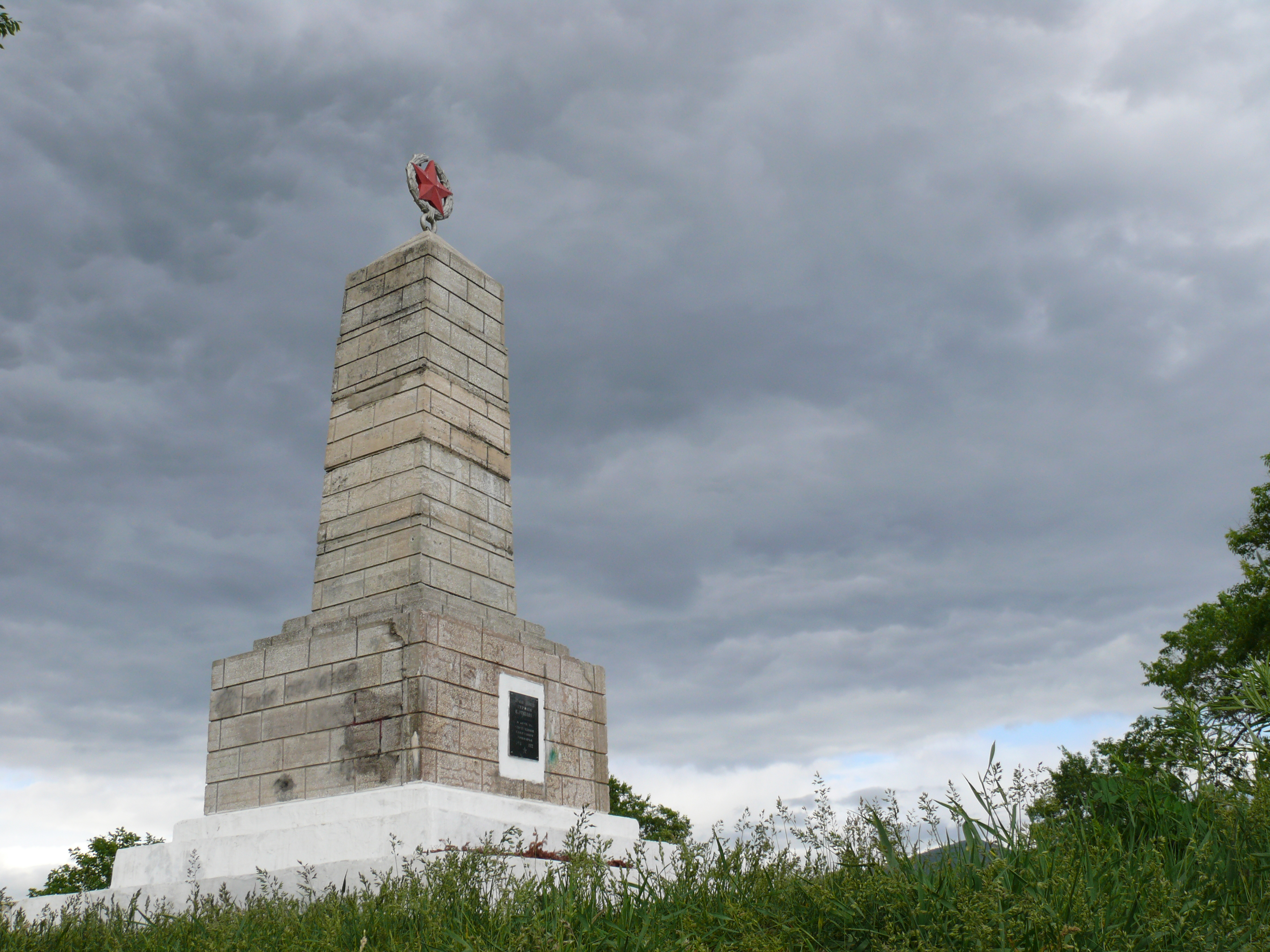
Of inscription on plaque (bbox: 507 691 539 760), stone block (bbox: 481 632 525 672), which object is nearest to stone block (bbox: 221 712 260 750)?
stone block (bbox: 481 632 525 672)

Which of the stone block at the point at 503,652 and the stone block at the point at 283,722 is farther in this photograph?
the stone block at the point at 503,652

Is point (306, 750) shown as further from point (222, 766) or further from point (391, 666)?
point (391, 666)

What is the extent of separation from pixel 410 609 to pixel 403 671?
0.63 m

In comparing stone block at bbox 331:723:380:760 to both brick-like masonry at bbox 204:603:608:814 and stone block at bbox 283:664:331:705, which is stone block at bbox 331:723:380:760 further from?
stone block at bbox 283:664:331:705

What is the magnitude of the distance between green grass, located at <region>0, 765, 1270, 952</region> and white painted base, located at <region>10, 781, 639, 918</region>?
229 centimetres

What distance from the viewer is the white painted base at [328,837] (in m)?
8.29

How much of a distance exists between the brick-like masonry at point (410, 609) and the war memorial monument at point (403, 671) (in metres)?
0.02

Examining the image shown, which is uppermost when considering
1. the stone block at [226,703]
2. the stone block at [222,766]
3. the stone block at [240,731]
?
the stone block at [226,703]

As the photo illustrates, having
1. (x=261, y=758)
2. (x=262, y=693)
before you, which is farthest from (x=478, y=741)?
(x=262, y=693)

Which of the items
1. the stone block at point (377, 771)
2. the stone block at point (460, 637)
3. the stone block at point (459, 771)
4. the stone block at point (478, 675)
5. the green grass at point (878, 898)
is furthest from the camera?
the stone block at point (478, 675)

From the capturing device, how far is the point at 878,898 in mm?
4336

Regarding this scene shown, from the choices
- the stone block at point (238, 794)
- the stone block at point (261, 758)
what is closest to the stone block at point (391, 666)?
the stone block at point (261, 758)

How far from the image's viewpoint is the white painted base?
27.2 feet

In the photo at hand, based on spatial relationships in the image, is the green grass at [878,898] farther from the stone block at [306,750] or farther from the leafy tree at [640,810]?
the leafy tree at [640,810]
